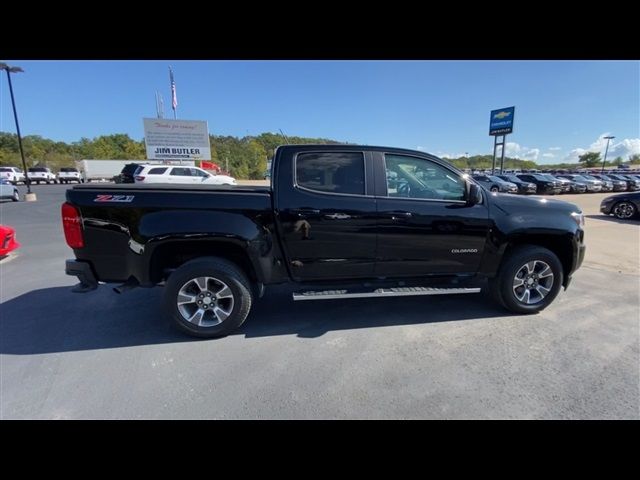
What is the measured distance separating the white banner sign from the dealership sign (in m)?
28.9

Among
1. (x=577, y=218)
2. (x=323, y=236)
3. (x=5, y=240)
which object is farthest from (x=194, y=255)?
(x=5, y=240)

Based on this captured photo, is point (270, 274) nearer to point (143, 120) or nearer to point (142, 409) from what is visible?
point (142, 409)

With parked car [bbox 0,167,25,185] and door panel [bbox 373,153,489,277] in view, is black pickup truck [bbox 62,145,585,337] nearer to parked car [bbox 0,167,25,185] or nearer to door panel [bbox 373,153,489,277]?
door panel [bbox 373,153,489,277]

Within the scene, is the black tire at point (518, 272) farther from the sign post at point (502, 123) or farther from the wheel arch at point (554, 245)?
the sign post at point (502, 123)

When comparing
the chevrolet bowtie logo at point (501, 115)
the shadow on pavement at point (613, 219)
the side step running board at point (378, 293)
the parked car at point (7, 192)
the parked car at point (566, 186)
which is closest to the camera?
the side step running board at point (378, 293)

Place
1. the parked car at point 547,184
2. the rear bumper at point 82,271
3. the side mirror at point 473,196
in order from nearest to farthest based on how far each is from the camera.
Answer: the rear bumper at point 82,271
the side mirror at point 473,196
the parked car at point 547,184

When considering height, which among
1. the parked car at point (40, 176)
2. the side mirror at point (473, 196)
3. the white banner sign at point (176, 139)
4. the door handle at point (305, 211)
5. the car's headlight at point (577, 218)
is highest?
the white banner sign at point (176, 139)

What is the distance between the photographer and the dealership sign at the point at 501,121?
96.1 feet

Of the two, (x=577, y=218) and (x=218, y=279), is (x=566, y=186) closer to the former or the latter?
(x=577, y=218)

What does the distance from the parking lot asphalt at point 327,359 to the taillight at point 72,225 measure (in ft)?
3.39

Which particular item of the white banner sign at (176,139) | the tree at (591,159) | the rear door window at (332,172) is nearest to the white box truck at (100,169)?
the white banner sign at (176,139)
